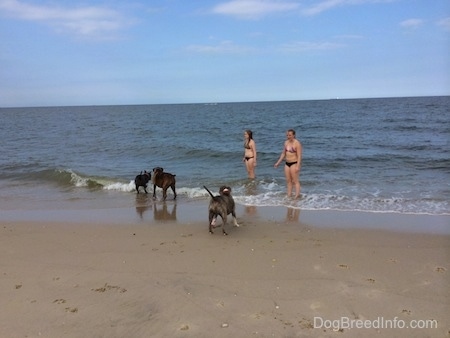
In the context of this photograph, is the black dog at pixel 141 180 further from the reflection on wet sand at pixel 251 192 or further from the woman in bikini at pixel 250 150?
the woman in bikini at pixel 250 150

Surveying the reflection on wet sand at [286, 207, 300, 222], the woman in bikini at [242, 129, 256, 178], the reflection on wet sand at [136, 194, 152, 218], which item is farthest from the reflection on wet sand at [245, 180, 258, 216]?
the reflection on wet sand at [136, 194, 152, 218]

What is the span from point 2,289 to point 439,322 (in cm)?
471

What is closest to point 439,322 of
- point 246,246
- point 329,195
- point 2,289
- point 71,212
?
point 246,246

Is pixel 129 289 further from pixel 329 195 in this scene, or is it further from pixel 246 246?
pixel 329 195

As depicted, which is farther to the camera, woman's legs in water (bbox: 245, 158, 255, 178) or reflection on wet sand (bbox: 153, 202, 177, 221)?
woman's legs in water (bbox: 245, 158, 255, 178)

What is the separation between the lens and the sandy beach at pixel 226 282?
12.4ft

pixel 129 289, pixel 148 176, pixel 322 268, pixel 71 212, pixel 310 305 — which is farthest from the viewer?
pixel 148 176

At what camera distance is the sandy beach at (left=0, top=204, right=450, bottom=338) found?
12.4 feet

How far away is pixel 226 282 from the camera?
15.4ft

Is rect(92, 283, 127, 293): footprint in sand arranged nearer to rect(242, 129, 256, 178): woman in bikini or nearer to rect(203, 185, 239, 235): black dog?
rect(203, 185, 239, 235): black dog

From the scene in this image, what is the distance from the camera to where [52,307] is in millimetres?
4168

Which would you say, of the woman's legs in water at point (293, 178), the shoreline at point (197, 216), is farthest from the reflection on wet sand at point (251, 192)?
the woman's legs in water at point (293, 178)

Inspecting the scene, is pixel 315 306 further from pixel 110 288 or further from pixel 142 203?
pixel 142 203

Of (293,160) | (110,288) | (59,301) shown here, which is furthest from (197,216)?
(59,301)
